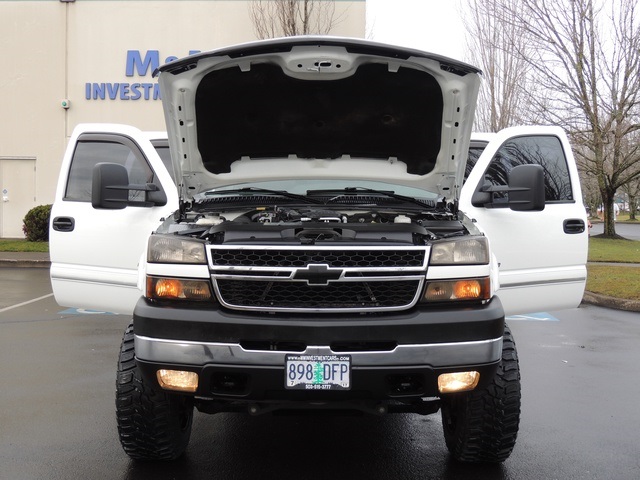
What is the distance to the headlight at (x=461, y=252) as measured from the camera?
3061 millimetres

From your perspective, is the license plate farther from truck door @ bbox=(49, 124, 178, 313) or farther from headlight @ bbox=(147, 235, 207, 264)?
truck door @ bbox=(49, 124, 178, 313)

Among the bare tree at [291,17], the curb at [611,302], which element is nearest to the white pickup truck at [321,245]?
the curb at [611,302]

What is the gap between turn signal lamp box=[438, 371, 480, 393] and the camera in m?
2.98

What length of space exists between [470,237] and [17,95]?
61.8 ft

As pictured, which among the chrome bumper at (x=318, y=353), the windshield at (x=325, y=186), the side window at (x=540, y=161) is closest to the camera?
the chrome bumper at (x=318, y=353)

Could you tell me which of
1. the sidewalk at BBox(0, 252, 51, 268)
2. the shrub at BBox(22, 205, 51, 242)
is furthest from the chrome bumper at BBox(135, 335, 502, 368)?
the shrub at BBox(22, 205, 51, 242)

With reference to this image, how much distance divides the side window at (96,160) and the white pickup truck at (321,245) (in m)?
0.02

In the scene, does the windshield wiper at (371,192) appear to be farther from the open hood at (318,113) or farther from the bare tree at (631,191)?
the bare tree at (631,191)

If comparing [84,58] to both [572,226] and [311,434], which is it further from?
[311,434]

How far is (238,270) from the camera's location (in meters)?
2.99

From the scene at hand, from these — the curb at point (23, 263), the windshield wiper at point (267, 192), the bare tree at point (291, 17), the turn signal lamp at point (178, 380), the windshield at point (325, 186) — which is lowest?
the curb at point (23, 263)

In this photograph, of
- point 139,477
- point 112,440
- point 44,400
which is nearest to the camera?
point 139,477

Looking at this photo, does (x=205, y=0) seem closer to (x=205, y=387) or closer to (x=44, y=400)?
(x=44, y=400)

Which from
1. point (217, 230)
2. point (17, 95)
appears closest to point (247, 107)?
point (217, 230)
